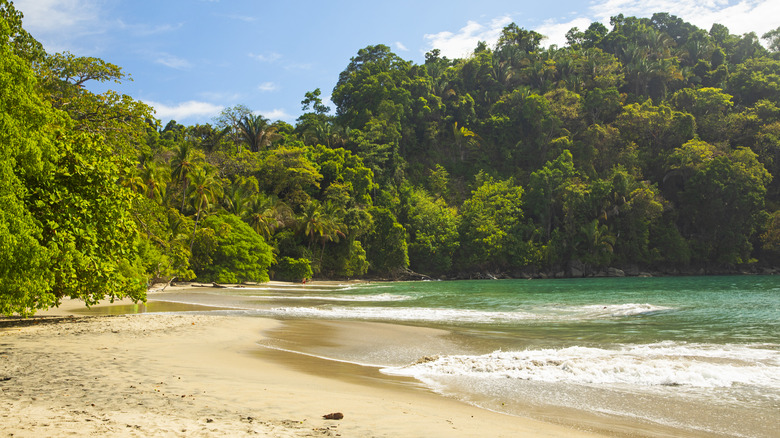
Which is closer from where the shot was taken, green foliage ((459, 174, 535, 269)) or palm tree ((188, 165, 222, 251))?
palm tree ((188, 165, 222, 251))

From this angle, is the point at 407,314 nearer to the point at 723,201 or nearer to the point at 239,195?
the point at 239,195

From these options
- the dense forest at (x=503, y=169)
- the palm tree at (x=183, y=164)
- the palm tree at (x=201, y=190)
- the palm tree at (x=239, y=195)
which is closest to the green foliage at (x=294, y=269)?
the dense forest at (x=503, y=169)

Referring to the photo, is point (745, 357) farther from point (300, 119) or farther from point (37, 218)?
point (300, 119)

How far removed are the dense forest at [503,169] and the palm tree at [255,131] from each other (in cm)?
16

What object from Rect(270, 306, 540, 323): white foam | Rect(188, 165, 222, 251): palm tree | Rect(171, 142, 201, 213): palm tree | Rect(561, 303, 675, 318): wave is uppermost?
Rect(171, 142, 201, 213): palm tree

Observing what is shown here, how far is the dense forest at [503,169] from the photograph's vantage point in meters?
46.3

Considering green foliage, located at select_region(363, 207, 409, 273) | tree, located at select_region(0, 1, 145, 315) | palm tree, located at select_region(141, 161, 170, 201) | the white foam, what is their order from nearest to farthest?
tree, located at select_region(0, 1, 145, 315)
the white foam
palm tree, located at select_region(141, 161, 170, 201)
green foliage, located at select_region(363, 207, 409, 273)

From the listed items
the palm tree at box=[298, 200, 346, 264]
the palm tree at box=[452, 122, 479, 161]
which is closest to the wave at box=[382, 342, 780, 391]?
the palm tree at box=[298, 200, 346, 264]

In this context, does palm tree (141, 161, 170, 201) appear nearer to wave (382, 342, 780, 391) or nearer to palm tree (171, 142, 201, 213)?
palm tree (171, 142, 201, 213)

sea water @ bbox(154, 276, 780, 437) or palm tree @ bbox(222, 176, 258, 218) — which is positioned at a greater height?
palm tree @ bbox(222, 176, 258, 218)

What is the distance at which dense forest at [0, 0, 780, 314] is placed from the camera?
46344 mm

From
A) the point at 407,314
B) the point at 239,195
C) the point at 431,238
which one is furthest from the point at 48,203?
the point at 431,238

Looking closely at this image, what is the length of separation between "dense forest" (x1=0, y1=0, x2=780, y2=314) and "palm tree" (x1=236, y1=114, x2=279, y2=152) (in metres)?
0.16

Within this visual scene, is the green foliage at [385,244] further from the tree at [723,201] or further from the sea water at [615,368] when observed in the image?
the sea water at [615,368]
